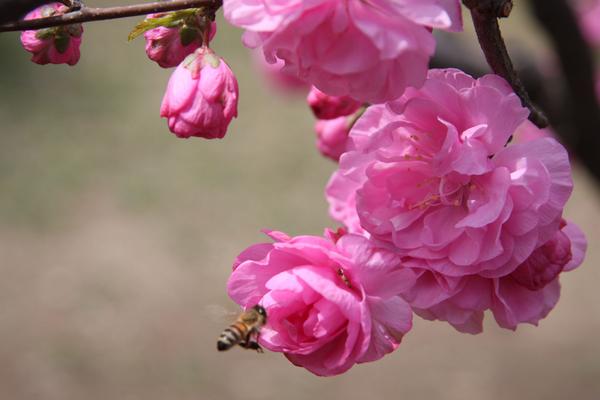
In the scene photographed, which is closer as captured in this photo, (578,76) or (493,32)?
(493,32)

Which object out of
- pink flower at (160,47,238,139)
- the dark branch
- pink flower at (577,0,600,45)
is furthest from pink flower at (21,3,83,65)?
pink flower at (577,0,600,45)

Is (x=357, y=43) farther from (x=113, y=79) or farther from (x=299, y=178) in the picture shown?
(x=113, y=79)

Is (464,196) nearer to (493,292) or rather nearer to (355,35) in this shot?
(493,292)

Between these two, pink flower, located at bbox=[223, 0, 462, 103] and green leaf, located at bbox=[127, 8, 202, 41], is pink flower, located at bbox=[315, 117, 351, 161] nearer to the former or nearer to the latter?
green leaf, located at bbox=[127, 8, 202, 41]

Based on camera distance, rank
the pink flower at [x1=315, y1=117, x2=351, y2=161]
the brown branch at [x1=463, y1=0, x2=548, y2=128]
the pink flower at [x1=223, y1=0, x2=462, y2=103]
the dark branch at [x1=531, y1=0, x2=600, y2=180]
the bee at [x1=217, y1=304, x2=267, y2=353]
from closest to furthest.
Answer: the pink flower at [x1=223, y1=0, x2=462, y2=103]
the brown branch at [x1=463, y1=0, x2=548, y2=128]
the bee at [x1=217, y1=304, x2=267, y2=353]
the pink flower at [x1=315, y1=117, x2=351, y2=161]
the dark branch at [x1=531, y1=0, x2=600, y2=180]

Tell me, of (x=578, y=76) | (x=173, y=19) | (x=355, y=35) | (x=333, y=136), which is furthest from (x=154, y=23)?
(x=578, y=76)
